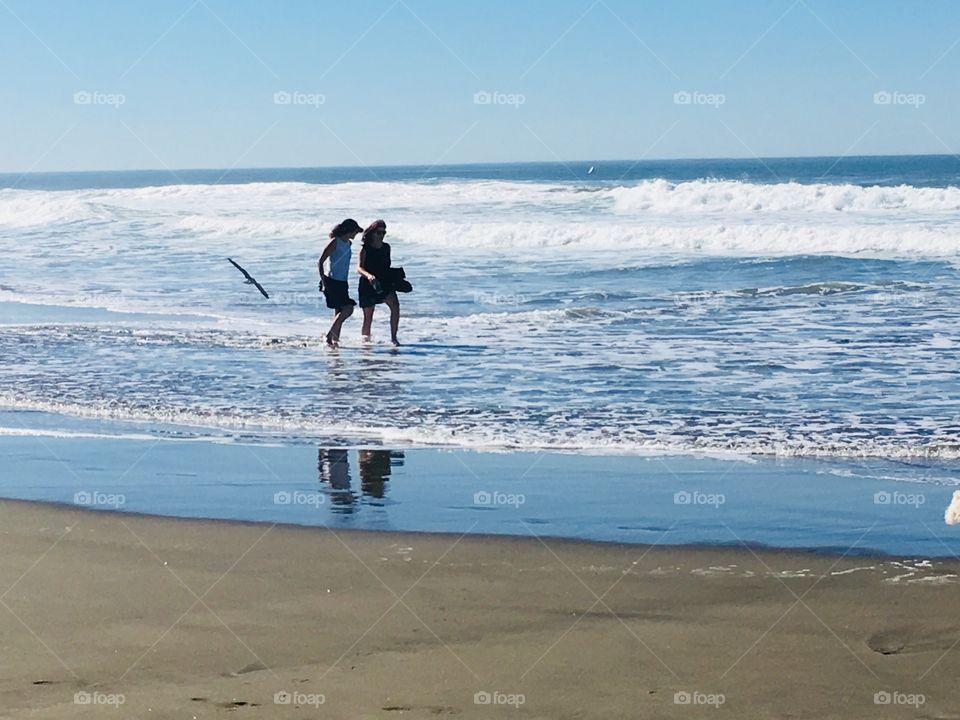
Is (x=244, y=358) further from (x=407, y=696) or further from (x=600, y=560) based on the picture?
(x=407, y=696)

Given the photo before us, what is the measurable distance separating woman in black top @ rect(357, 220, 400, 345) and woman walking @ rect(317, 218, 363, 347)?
0.17 metres

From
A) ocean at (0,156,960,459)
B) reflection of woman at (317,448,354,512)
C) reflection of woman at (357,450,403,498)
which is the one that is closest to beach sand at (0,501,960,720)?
reflection of woman at (317,448,354,512)

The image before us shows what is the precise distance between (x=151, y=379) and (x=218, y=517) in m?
5.26

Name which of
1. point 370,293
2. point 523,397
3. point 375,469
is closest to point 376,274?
point 370,293

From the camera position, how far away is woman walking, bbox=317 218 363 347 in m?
13.9

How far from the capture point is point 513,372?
11.7 meters

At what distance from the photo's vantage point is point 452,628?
15.4 ft

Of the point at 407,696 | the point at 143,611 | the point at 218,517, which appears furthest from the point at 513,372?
the point at 407,696

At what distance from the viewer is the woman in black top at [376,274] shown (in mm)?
14109

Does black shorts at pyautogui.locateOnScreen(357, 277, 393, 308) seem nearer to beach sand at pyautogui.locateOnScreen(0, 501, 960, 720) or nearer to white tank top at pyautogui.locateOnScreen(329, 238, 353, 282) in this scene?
white tank top at pyautogui.locateOnScreen(329, 238, 353, 282)

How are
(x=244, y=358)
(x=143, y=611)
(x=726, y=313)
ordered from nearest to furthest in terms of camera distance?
(x=143, y=611), (x=244, y=358), (x=726, y=313)

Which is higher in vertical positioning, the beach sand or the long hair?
the long hair

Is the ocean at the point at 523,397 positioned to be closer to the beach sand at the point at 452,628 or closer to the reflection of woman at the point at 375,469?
the reflection of woman at the point at 375,469

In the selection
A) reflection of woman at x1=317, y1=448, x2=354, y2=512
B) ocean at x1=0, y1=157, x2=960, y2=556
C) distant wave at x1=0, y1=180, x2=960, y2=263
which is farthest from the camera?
distant wave at x1=0, y1=180, x2=960, y2=263
